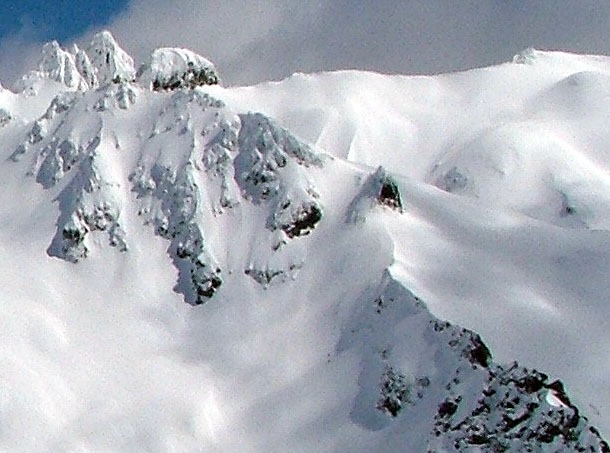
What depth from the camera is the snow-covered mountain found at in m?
75.4

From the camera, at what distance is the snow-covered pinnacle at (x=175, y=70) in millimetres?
136500

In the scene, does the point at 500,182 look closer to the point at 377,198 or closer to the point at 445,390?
the point at 377,198

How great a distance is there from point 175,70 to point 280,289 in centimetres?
5752

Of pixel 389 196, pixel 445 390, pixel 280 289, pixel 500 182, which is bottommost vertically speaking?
pixel 445 390

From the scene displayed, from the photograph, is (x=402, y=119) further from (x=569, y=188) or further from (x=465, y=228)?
(x=465, y=228)

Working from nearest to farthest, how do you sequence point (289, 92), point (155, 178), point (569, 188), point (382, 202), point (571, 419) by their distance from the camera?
point (571, 419)
point (382, 202)
point (155, 178)
point (569, 188)
point (289, 92)

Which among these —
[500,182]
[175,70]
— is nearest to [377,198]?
[500,182]

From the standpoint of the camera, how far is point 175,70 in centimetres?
14100

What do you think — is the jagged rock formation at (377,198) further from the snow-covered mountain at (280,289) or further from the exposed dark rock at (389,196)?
the snow-covered mountain at (280,289)

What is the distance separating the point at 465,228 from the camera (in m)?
91.8

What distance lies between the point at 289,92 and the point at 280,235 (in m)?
55.4

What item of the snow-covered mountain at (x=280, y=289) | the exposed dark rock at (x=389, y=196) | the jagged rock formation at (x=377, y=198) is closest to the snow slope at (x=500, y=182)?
the snow-covered mountain at (x=280, y=289)

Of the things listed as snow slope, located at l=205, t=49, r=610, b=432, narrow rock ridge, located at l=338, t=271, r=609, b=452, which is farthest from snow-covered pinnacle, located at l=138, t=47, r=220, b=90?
narrow rock ridge, located at l=338, t=271, r=609, b=452

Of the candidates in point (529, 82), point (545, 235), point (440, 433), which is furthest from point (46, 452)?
point (529, 82)
